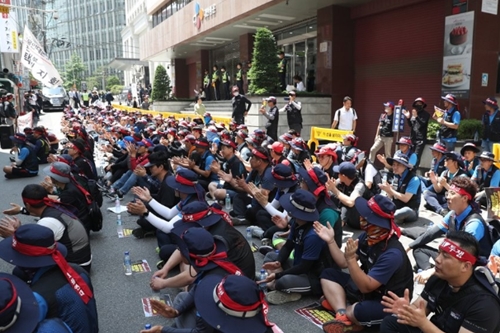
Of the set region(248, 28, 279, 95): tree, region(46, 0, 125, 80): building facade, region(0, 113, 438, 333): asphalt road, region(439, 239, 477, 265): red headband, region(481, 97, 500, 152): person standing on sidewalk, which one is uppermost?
region(46, 0, 125, 80): building facade

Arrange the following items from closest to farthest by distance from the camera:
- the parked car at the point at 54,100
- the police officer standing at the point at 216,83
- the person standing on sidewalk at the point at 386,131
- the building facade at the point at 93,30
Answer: the person standing on sidewalk at the point at 386,131 < the police officer standing at the point at 216,83 < the parked car at the point at 54,100 < the building facade at the point at 93,30

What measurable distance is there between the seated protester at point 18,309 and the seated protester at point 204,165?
17.2 feet

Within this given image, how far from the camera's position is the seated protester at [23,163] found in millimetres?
10016

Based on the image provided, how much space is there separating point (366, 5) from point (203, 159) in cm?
874

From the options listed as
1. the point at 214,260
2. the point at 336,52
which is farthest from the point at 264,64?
the point at 214,260

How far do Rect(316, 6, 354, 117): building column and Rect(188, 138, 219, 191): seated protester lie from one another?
297 inches

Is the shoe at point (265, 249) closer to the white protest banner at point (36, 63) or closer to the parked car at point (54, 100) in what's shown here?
the white protest banner at point (36, 63)

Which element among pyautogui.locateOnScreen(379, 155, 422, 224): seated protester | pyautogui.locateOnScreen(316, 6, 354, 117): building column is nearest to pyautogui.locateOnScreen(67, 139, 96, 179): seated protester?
pyautogui.locateOnScreen(379, 155, 422, 224): seated protester

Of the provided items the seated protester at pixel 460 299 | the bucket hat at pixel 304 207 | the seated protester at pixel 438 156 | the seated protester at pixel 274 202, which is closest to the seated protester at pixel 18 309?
the seated protester at pixel 460 299

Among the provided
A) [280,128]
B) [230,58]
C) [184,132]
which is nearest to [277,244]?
[184,132]

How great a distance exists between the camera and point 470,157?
682 centimetres

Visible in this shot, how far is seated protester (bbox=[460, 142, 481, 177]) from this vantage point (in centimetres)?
682

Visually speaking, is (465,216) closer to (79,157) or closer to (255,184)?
(255,184)

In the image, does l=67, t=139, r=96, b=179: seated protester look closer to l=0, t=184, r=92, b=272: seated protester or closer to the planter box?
l=0, t=184, r=92, b=272: seated protester
